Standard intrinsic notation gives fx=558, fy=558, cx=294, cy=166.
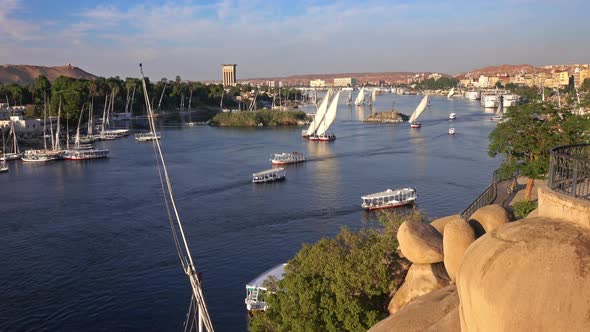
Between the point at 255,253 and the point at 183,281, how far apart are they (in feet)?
9.15

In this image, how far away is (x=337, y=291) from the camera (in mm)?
8641

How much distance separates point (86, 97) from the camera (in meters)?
59.8

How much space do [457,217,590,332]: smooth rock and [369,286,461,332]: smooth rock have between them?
4.28 feet

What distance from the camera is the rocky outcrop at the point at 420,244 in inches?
311

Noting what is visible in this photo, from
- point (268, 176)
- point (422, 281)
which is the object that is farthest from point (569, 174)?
point (268, 176)

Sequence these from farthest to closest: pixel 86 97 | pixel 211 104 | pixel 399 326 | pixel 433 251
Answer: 1. pixel 211 104
2. pixel 86 97
3. pixel 433 251
4. pixel 399 326

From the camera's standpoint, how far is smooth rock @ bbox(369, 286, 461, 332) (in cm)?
551

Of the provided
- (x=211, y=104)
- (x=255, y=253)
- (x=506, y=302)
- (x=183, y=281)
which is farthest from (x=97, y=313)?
(x=211, y=104)

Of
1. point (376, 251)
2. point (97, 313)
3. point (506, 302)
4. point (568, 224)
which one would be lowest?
point (97, 313)

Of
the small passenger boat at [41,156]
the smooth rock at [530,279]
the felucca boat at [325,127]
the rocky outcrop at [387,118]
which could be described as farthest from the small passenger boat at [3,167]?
the rocky outcrop at [387,118]

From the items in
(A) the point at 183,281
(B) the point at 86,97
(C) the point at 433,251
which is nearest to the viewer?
(C) the point at 433,251

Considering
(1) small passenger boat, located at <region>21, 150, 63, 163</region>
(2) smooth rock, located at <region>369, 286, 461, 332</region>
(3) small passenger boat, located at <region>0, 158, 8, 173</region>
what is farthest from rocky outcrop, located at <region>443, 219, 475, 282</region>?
(1) small passenger boat, located at <region>21, 150, 63, 163</region>

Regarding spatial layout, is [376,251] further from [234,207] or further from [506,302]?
[234,207]

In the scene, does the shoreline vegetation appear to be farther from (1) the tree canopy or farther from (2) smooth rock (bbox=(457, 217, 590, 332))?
(2) smooth rock (bbox=(457, 217, 590, 332))
